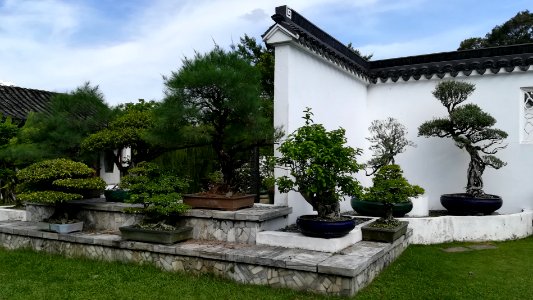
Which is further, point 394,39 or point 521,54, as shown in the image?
point 394,39

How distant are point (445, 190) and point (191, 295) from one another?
6.11 meters

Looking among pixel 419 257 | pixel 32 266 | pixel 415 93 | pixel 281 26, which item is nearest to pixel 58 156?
pixel 32 266

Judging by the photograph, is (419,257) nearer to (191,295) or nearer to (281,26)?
(191,295)

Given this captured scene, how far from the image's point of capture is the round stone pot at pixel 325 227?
4762 millimetres

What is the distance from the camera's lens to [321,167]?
475cm

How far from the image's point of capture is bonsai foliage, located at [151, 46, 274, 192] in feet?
18.4

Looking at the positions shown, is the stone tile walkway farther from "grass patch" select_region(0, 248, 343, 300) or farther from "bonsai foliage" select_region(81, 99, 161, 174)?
"bonsai foliage" select_region(81, 99, 161, 174)

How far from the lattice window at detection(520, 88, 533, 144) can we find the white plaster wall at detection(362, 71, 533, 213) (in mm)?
126

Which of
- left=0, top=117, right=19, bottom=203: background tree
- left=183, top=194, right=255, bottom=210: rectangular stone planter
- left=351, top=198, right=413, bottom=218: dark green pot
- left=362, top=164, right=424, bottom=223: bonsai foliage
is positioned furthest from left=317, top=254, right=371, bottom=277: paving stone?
left=0, top=117, right=19, bottom=203: background tree

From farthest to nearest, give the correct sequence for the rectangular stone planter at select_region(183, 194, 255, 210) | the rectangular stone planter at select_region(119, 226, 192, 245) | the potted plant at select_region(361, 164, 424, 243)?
1. the rectangular stone planter at select_region(183, 194, 255, 210)
2. the potted plant at select_region(361, 164, 424, 243)
3. the rectangular stone planter at select_region(119, 226, 192, 245)

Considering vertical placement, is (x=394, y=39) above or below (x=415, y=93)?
above

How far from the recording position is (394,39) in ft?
29.0

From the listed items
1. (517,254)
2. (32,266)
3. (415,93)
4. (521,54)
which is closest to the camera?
(32,266)

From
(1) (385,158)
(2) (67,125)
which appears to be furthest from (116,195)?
(1) (385,158)
